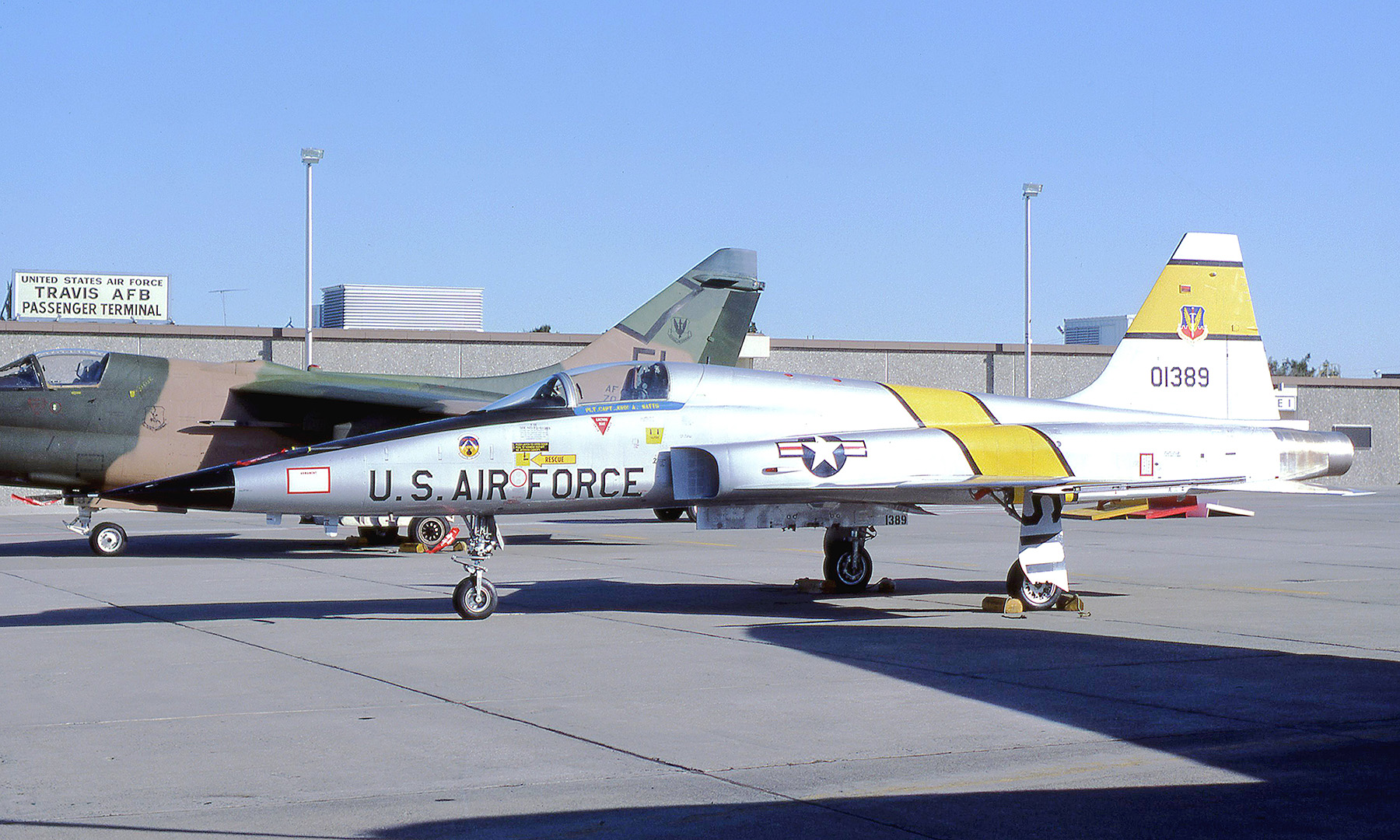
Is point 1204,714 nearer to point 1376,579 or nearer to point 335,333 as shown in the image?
point 1376,579

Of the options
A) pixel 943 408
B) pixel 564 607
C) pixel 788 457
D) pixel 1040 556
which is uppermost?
pixel 943 408

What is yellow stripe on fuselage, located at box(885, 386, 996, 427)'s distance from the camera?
496 inches

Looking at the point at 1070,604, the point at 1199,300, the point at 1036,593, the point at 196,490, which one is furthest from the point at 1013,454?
the point at 196,490

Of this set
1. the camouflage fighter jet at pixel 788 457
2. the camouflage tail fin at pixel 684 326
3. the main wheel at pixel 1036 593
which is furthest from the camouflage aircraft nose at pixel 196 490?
the camouflage tail fin at pixel 684 326

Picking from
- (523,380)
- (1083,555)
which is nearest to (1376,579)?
(1083,555)

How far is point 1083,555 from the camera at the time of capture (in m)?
18.2

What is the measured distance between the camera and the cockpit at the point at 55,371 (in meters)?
18.4

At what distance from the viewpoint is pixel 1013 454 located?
466 inches

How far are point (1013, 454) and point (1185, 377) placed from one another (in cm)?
300

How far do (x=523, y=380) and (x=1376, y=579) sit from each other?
44.5ft

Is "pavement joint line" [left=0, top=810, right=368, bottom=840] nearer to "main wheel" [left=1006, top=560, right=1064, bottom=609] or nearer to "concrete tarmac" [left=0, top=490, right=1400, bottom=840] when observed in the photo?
"concrete tarmac" [left=0, top=490, right=1400, bottom=840]

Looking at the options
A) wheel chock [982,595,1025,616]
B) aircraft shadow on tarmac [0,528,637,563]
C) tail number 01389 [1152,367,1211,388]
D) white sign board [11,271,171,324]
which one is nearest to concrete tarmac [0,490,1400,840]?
wheel chock [982,595,1025,616]

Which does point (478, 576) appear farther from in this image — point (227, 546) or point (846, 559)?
point (227, 546)

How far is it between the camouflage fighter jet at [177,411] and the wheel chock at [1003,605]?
31.4 ft
